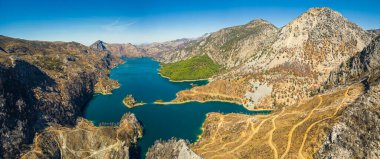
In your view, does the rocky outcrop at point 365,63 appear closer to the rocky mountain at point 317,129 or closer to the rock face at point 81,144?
the rocky mountain at point 317,129

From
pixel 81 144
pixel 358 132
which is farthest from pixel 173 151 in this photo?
pixel 358 132

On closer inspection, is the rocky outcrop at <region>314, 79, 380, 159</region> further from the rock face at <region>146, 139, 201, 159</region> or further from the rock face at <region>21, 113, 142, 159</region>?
the rock face at <region>21, 113, 142, 159</region>

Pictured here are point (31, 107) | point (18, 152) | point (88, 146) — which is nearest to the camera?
point (18, 152)

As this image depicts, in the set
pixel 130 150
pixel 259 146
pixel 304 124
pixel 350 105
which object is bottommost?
pixel 130 150

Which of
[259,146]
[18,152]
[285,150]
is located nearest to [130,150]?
[18,152]

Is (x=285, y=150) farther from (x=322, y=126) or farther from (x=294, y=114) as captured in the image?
(x=294, y=114)

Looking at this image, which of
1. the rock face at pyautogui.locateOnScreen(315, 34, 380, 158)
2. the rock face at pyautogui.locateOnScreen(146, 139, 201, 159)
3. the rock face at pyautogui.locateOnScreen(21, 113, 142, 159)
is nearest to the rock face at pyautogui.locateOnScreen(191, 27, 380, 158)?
the rock face at pyautogui.locateOnScreen(315, 34, 380, 158)

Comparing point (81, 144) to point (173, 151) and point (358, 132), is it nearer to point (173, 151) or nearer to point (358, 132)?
point (173, 151)
